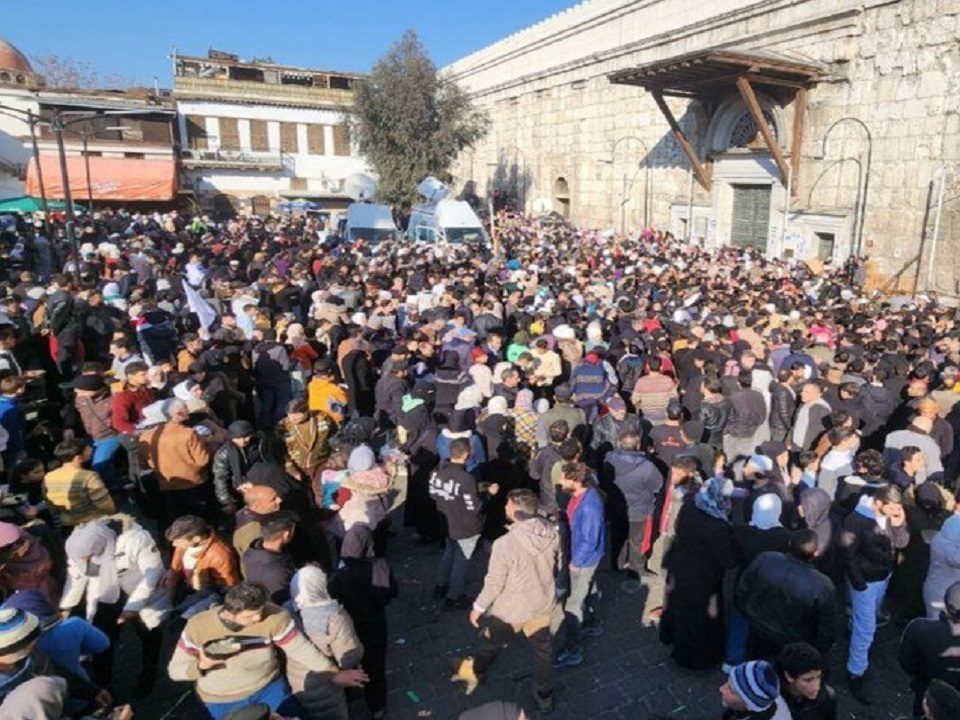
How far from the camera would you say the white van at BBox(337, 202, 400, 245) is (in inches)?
847

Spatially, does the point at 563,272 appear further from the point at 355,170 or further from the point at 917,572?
the point at 355,170

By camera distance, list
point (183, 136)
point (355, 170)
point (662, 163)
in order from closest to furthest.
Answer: point (662, 163) < point (183, 136) < point (355, 170)

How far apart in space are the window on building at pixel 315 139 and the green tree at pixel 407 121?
11504mm

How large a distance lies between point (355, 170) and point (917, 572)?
1560 inches

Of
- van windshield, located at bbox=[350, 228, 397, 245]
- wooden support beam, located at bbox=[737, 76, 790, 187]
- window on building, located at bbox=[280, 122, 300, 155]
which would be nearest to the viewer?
wooden support beam, located at bbox=[737, 76, 790, 187]

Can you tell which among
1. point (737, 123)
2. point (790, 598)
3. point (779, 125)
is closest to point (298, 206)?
point (737, 123)

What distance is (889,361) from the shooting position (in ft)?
22.6

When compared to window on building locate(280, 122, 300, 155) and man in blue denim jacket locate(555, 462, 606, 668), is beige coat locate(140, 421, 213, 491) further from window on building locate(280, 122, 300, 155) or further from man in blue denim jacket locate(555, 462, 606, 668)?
window on building locate(280, 122, 300, 155)

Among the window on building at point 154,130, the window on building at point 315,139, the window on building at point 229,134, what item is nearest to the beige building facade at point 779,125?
the window on building at point 315,139

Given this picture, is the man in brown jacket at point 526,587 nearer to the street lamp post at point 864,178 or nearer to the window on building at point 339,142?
the street lamp post at point 864,178

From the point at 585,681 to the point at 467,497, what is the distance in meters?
1.42

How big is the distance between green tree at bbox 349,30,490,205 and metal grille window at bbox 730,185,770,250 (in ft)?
43.2

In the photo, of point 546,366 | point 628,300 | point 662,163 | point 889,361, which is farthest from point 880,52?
point 546,366

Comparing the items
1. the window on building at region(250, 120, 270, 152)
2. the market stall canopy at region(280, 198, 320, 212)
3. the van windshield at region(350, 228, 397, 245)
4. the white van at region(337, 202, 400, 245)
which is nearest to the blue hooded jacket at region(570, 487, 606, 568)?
the white van at region(337, 202, 400, 245)
